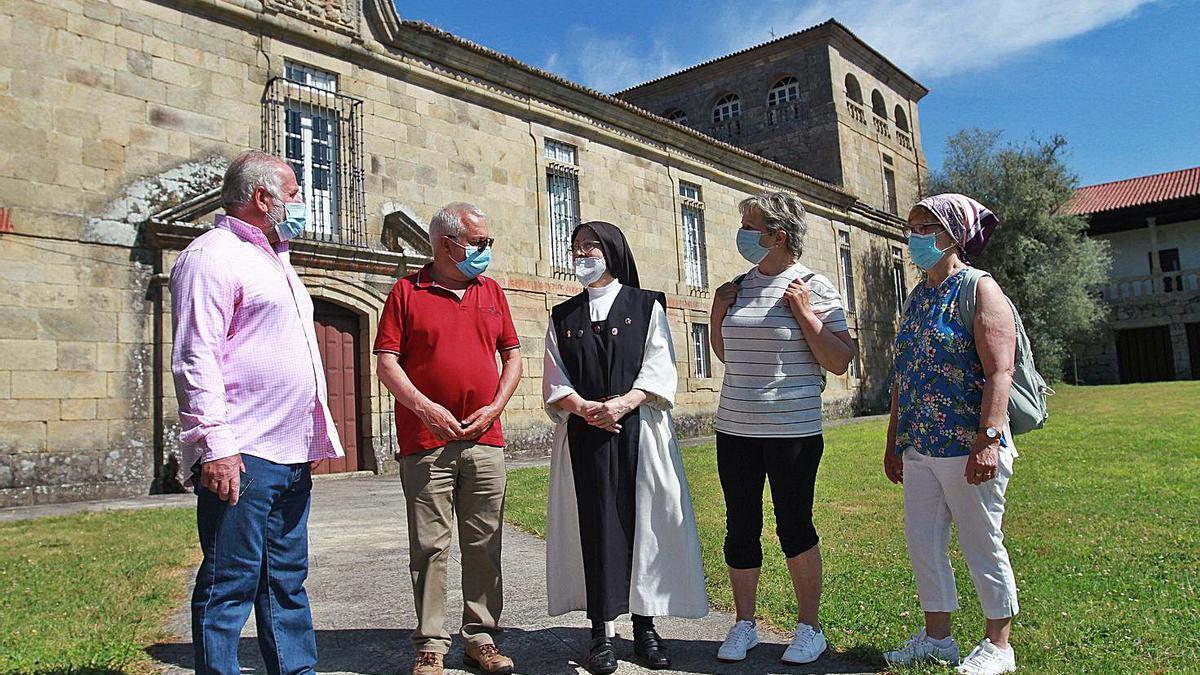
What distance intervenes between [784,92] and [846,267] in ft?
20.9

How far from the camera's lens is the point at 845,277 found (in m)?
24.7

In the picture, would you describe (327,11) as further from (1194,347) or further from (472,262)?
(1194,347)

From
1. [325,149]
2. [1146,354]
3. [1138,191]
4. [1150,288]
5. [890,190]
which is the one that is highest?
[1138,191]

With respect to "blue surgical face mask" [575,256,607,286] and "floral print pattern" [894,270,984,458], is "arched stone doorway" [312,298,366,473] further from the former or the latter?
"floral print pattern" [894,270,984,458]

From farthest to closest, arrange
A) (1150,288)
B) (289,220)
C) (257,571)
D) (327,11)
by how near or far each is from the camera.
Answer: (1150,288) < (327,11) < (289,220) < (257,571)

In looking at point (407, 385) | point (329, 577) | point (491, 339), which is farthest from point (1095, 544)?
point (329, 577)

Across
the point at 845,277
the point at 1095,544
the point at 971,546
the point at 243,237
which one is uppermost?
the point at 845,277

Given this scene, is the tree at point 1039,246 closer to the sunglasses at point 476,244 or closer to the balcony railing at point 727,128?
the balcony railing at point 727,128

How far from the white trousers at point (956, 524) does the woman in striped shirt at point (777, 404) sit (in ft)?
1.37

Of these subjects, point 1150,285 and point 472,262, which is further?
point 1150,285

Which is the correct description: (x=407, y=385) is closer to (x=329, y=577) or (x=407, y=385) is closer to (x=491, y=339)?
(x=491, y=339)

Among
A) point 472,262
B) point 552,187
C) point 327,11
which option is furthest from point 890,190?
point 472,262

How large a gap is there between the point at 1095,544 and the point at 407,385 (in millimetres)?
4589

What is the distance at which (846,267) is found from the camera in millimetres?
24891
